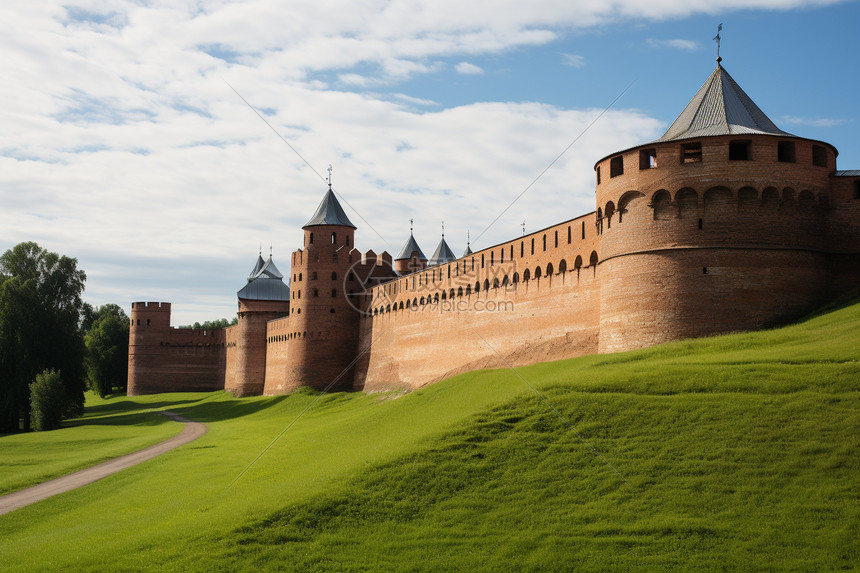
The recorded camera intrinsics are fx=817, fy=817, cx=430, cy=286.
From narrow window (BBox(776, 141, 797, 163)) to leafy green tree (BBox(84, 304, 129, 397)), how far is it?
71211 mm

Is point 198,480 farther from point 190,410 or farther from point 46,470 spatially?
point 190,410

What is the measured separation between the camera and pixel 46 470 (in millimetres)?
27953

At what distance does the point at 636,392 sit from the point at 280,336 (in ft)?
145

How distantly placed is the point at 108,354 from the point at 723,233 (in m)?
73.1

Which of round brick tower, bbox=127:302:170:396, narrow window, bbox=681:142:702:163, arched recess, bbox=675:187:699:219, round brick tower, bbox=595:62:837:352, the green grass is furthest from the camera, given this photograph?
round brick tower, bbox=127:302:170:396

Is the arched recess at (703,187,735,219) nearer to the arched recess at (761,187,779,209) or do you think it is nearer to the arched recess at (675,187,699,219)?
the arched recess at (675,187,699,219)

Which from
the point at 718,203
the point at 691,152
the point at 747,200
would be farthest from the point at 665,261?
the point at 691,152

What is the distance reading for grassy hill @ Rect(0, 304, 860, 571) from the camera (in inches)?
546

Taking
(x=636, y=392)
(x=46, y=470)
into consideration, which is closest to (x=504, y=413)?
(x=636, y=392)

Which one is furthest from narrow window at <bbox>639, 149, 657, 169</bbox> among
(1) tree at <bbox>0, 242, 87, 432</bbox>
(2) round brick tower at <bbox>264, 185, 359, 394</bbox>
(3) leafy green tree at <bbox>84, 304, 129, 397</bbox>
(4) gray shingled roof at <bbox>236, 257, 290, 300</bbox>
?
(3) leafy green tree at <bbox>84, 304, 129, 397</bbox>

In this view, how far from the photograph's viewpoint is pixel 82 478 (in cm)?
2622

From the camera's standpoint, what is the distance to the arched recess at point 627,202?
90.7ft

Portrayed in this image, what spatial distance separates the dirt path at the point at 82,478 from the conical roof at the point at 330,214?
21.2 meters

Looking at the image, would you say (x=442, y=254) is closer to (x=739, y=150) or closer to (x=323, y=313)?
(x=323, y=313)
